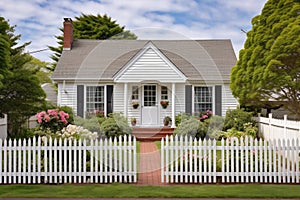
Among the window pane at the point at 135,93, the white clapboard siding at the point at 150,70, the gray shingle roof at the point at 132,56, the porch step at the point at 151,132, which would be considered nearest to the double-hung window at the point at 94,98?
the gray shingle roof at the point at 132,56

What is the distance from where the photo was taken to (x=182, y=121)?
19.5 meters

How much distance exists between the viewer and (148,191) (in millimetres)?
7789

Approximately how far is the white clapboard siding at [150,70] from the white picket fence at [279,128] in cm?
501

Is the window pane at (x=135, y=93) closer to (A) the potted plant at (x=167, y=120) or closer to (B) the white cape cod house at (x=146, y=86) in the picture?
(B) the white cape cod house at (x=146, y=86)

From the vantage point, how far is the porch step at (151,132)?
18.2m

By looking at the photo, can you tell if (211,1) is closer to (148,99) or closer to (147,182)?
(148,99)

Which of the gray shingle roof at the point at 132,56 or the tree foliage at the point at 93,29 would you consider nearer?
the gray shingle roof at the point at 132,56

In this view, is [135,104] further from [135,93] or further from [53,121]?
[53,121]

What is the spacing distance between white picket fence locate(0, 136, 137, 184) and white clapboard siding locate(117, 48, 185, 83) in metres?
11.0

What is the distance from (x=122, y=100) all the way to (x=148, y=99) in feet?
5.00

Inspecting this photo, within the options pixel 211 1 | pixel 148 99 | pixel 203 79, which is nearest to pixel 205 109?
pixel 203 79

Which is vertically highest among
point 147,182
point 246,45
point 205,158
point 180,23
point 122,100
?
point 180,23

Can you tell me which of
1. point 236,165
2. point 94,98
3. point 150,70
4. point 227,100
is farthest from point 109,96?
point 236,165

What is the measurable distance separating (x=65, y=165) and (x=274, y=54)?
7.02 metres
